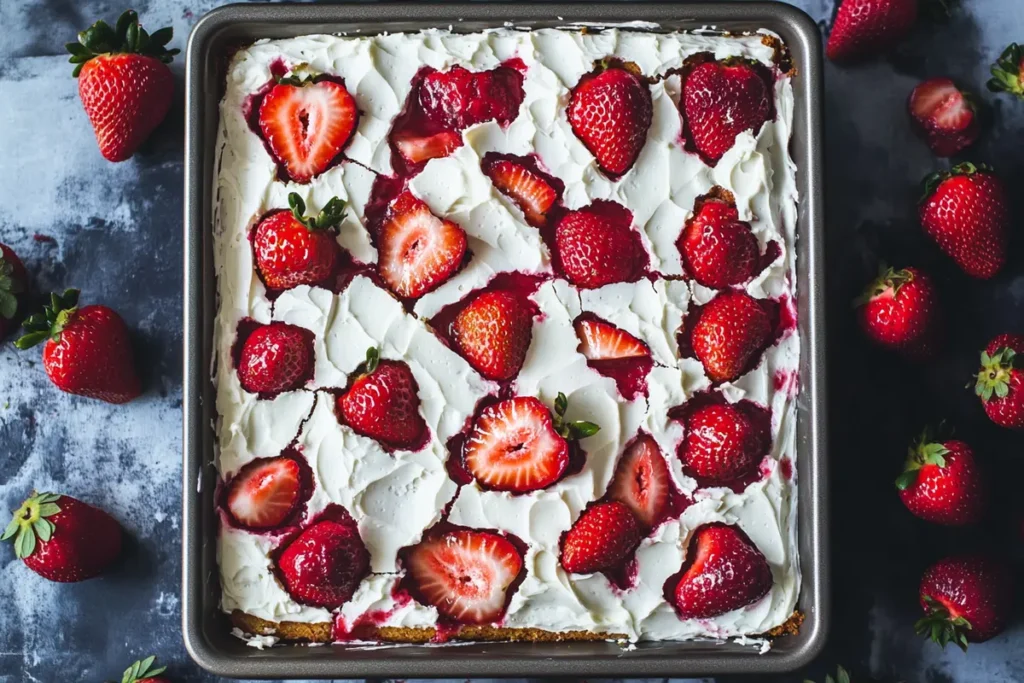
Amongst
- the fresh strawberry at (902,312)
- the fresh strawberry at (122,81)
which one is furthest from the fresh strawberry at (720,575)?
the fresh strawberry at (122,81)

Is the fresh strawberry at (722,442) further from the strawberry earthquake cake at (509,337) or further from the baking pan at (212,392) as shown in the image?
the baking pan at (212,392)

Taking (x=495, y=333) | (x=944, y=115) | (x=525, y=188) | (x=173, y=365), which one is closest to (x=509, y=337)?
(x=495, y=333)

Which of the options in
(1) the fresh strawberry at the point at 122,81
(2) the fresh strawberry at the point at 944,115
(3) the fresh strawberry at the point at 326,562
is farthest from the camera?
(2) the fresh strawberry at the point at 944,115

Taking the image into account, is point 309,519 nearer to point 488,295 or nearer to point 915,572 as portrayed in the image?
point 488,295

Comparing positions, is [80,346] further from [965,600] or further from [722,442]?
[965,600]

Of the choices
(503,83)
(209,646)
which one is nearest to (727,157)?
(503,83)
